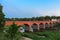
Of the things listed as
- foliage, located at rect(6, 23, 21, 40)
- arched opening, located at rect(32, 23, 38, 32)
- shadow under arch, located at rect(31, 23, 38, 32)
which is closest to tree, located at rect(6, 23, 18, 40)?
foliage, located at rect(6, 23, 21, 40)

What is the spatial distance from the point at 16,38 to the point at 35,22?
2796 cm

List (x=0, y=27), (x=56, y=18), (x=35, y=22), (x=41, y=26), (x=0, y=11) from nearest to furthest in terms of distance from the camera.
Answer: (x=0, y=27)
(x=0, y=11)
(x=35, y=22)
(x=41, y=26)
(x=56, y=18)

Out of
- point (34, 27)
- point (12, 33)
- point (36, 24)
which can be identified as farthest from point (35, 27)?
point (12, 33)

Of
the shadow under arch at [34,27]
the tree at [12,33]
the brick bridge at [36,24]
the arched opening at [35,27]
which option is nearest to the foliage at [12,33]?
the tree at [12,33]

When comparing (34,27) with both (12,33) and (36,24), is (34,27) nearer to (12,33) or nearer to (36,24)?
(36,24)

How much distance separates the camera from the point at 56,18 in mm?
55125

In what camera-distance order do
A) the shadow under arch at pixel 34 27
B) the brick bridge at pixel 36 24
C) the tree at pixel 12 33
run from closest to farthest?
the tree at pixel 12 33
the brick bridge at pixel 36 24
the shadow under arch at pixel 34 27

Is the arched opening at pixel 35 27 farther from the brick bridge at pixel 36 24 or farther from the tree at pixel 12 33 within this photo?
the tree at pixel 12 33

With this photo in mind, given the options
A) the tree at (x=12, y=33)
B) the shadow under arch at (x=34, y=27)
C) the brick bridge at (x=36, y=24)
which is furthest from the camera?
the shadow under arch at (x=34, y=27)

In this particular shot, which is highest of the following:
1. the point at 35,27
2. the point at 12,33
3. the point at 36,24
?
the point at 12,33

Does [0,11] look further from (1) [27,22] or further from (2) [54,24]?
(2) [54,24]

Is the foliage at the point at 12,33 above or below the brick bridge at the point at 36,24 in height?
above

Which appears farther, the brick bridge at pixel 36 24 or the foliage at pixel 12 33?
the brick bridge at pixel 36 24

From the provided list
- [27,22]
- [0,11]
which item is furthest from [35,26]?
[0,11]
